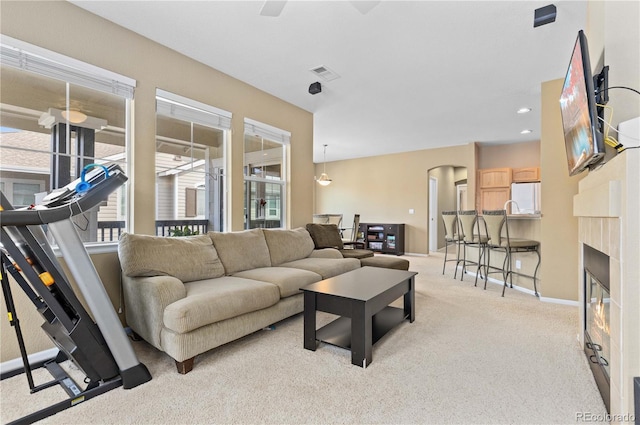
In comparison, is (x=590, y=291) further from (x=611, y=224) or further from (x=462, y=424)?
(x=462, y=424)

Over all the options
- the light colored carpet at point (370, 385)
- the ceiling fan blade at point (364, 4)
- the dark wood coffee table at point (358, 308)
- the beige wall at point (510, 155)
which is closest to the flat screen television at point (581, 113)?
the ceiling fan blade at point (364, 4)

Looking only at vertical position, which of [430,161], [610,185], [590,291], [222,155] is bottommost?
[590,291]

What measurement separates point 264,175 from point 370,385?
3179mm

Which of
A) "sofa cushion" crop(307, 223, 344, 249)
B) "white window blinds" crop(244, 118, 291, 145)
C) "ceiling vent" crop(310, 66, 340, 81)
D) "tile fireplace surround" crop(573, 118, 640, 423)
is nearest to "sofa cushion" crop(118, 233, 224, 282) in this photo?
"white window blinds" crop(244, 118, 291, 145)

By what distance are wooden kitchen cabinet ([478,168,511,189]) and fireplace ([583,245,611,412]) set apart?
5187mm

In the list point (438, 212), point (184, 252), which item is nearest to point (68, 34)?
point (184, 252)

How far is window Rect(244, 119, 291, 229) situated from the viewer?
412 centimetres

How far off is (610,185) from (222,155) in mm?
3499

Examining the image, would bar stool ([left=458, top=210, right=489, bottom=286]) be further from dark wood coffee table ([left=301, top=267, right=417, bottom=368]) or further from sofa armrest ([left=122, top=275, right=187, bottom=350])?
sofa armrest ([left=122, top=275, right=187, bottom=350])

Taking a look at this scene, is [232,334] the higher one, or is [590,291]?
[590,291]

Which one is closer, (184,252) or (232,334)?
(232,334)

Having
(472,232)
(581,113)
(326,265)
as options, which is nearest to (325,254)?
(326,265)

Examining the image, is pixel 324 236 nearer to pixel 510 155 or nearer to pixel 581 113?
pixel 581 113

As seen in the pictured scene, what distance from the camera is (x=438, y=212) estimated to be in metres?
8.95
